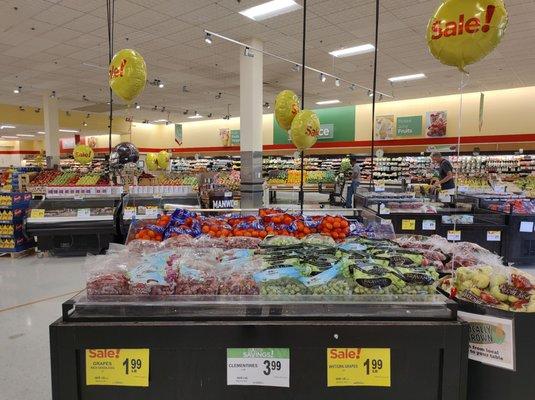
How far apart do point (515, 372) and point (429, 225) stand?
4.19 meters

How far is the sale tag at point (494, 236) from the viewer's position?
5.34 metres

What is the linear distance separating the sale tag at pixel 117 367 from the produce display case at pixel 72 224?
5337 millimetres

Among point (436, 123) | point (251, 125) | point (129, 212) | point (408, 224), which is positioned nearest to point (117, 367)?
point (408, 224)

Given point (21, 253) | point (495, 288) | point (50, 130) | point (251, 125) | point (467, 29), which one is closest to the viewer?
point (495, 288)

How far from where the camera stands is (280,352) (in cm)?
124

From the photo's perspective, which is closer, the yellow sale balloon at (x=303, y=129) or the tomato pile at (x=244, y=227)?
the tomato pile at (x=244, y=227)

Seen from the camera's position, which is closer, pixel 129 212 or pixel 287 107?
pixel 287 107

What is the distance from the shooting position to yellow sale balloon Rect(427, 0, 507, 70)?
2529 millimetres

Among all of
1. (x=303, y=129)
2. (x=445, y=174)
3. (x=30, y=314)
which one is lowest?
(x=30, y=314)

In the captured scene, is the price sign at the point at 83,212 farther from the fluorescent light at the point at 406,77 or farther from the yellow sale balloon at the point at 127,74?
the fluorescent light at the point at 406,77

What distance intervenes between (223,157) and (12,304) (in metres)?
18.1

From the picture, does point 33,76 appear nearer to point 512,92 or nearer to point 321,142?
point 321,142

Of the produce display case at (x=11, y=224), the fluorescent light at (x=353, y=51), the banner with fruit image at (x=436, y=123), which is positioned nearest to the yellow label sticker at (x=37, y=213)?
the produce display case at (x=11, y=224)

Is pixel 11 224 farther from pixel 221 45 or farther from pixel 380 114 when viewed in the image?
pixel 380 114
